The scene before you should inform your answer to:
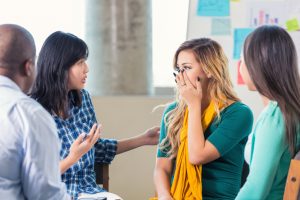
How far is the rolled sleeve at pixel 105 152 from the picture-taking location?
253 cm

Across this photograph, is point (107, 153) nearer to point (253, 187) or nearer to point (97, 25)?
point (253, 187)

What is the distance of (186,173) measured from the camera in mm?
2158

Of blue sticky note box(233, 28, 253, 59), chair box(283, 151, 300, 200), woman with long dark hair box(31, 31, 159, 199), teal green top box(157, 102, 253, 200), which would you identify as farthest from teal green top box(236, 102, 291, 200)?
blue sticky note box(233, 28, 253, 59)

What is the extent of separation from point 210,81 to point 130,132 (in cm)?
148

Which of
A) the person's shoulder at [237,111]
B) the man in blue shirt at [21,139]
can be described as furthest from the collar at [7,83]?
the person's shoulder at [237,111]

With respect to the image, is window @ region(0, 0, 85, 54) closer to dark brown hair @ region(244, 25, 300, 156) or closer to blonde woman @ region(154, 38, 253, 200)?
blonde woman @ region(154, 38, 253, 200)

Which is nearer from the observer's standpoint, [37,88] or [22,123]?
[22,123]

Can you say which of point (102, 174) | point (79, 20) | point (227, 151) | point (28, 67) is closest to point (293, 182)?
point (227, 151)

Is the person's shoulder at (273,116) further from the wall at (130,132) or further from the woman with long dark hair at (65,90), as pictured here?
the wall at (130,132)

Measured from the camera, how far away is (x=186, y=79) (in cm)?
220

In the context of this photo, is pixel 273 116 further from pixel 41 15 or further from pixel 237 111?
pixel 41 15

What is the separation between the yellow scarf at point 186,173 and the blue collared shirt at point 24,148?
2.66 ft

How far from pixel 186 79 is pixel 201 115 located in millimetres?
167

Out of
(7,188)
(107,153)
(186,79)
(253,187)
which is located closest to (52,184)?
(7,188)
